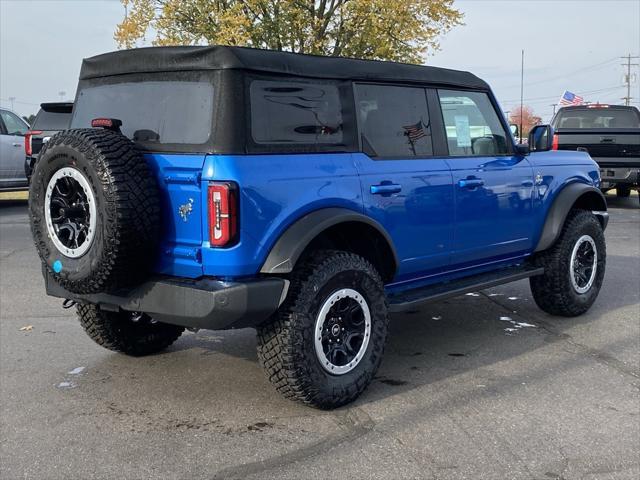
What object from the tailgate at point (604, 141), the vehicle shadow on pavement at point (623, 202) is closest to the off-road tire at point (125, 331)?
the tailgate at point (604, 141)

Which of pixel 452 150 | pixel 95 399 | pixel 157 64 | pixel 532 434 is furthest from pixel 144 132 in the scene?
pixel 532 434

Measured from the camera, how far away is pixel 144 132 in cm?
396

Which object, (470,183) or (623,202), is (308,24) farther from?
(470,183)

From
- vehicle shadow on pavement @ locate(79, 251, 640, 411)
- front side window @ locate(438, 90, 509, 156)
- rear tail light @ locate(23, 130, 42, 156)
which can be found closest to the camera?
vehicle shadow on pavement @ locate(79, 251, 640, 411)

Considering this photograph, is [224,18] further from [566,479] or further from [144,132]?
[566,479]

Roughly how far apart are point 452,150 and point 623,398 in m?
1.94

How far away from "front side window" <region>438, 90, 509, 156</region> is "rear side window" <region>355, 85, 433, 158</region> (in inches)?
10.3

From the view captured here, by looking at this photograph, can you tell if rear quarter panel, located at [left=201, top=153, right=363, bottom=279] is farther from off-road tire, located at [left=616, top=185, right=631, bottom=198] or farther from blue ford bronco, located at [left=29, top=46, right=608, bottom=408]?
off-road tire, located at [left=616, top=185, right=631, bottom=198]

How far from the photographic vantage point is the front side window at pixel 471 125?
5.03 meters

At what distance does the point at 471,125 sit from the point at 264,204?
7.47ft

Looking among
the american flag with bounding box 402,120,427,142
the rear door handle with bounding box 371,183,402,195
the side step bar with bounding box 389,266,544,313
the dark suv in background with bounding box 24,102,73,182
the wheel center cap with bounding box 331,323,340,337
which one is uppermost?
the dark suv in background with bounding box 24,102,73,182

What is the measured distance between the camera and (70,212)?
3711 mm

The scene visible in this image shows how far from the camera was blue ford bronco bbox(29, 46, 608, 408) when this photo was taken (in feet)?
11.6

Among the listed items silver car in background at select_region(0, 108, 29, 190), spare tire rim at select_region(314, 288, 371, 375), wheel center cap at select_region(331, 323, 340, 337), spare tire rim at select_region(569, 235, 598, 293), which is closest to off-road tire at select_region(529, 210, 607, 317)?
spare tire rim at select_region(569, 235, 598, 293)
